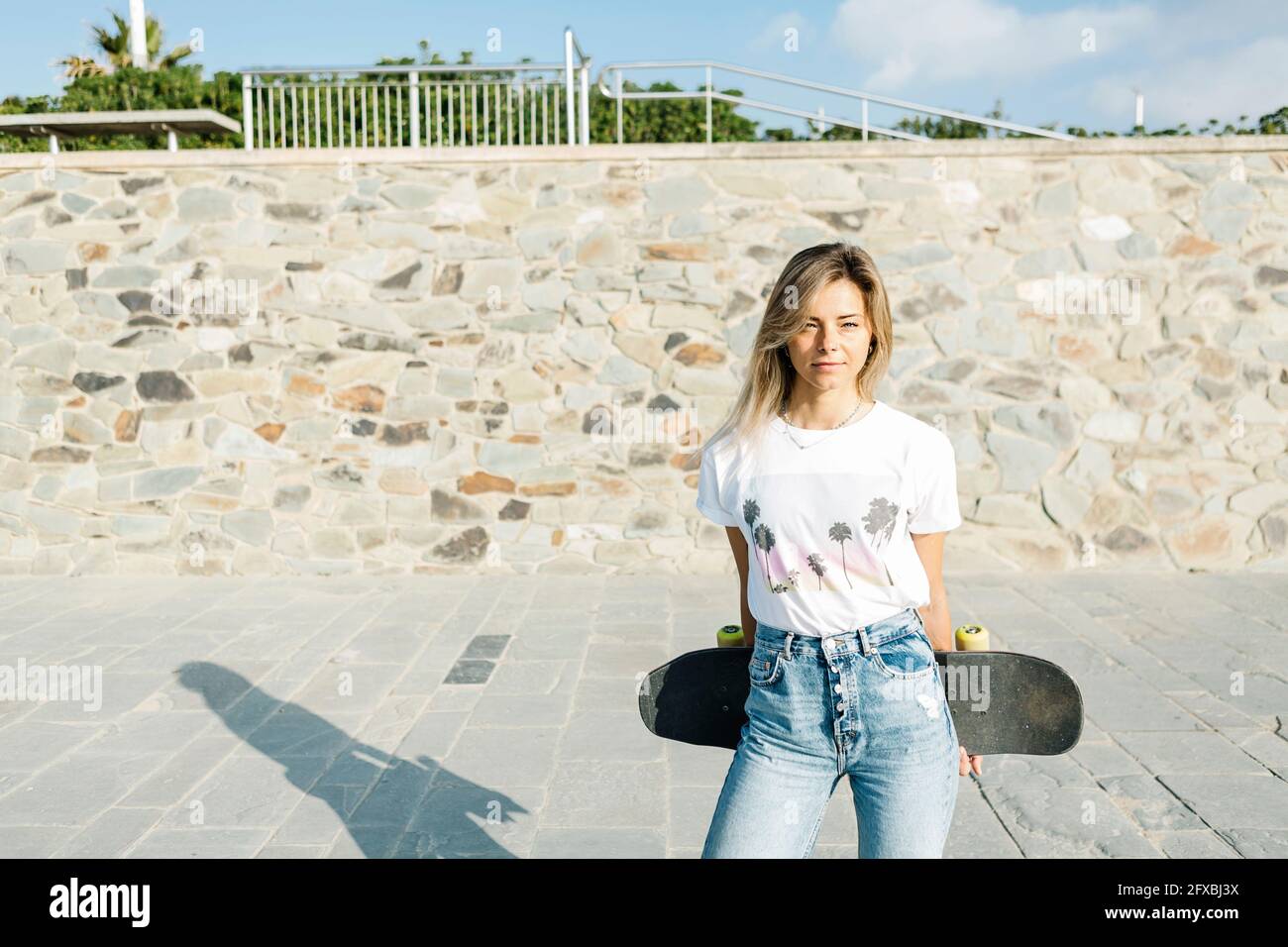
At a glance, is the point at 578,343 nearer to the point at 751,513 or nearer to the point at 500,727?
the point at 500,727

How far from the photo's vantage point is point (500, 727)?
402 cm

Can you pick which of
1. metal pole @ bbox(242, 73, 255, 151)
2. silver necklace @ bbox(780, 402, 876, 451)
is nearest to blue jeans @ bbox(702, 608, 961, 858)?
silver necklace @ bbox(780, 402, 876, 451)

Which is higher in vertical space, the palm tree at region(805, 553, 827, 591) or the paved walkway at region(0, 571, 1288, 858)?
the palm tree at region(805, 553, 827, 591)

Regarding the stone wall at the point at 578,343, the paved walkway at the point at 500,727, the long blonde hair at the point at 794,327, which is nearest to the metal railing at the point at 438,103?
the stone wall at the point at 578,343

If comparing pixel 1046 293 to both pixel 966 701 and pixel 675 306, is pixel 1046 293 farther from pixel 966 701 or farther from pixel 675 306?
pixel 966 701

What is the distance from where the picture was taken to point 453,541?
666 cm

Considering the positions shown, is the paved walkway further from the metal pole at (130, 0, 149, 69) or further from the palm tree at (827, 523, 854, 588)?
the metal pole at (130, 0, 149, 69)

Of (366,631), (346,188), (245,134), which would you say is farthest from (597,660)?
(245,134)

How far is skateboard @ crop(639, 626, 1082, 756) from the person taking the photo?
1890 millimetres

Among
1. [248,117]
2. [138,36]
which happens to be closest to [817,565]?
[248,117]

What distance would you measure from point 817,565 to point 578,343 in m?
4.85

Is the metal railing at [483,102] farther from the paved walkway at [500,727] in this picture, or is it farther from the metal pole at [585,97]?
the paved walkway at [500,727]

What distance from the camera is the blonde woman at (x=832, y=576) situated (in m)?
1.77
